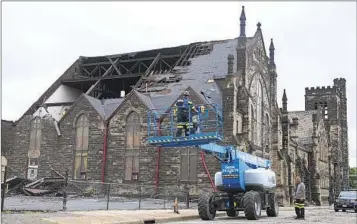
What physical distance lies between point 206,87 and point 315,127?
79.2 ft

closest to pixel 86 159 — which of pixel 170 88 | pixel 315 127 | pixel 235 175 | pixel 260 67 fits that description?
pixel 170 88

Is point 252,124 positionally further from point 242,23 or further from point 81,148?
point 81,148

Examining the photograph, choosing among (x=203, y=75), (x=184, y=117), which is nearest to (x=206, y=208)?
(x=184, y=117)

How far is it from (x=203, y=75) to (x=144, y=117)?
571 centimetres

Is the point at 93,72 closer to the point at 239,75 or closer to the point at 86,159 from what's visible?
the point at 86,159

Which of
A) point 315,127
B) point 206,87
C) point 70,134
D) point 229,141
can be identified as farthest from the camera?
point 315,127

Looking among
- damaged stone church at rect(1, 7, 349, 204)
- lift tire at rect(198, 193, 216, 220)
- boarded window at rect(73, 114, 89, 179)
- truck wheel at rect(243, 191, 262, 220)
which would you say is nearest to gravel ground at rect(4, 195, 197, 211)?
lift tire at rect(198, 193, 216, 220)

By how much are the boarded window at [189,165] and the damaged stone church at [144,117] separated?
68 mm

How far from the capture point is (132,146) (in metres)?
34.4

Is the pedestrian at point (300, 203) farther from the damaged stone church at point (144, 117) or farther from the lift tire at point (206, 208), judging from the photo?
the damaged stone church at point (144, 117)

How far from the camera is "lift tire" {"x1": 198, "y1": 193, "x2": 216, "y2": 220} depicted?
17.8m

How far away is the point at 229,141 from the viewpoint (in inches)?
1238

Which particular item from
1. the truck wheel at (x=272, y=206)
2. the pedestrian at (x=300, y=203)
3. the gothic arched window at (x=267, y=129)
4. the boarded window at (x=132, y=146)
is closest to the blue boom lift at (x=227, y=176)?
the truck wheel at (x=272, y=206)

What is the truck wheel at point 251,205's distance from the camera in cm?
1761
